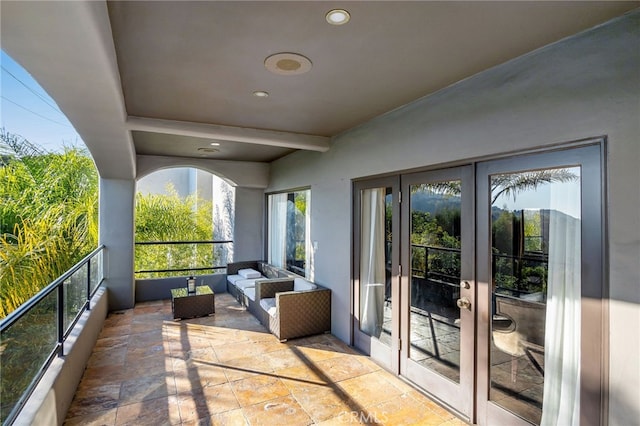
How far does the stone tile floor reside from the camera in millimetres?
2643

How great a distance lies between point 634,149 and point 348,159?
9.12 feet

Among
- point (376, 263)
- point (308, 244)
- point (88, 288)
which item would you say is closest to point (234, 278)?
point (308, 244)

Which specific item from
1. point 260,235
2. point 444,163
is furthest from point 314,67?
point 260,235

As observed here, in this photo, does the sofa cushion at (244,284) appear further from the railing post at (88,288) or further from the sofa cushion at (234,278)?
the railing post at (88,288)

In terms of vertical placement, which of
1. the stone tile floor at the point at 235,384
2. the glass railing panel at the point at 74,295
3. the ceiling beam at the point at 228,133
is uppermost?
the ceiling beam at the point at 228,133

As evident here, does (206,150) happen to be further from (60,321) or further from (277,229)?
(60,321)

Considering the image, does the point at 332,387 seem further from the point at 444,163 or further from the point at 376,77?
the point at 376,77

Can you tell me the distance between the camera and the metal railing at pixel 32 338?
1762 millimetres

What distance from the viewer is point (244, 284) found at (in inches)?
230

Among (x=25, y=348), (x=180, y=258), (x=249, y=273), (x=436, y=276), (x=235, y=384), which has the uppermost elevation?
(x=436, y=276)

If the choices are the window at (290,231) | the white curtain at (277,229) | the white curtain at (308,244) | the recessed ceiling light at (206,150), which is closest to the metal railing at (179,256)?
the white curtain at (277,229)

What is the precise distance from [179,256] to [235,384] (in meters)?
4.96

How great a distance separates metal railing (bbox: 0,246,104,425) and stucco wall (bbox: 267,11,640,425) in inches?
121

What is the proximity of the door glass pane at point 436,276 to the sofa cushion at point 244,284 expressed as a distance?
3.18 m
